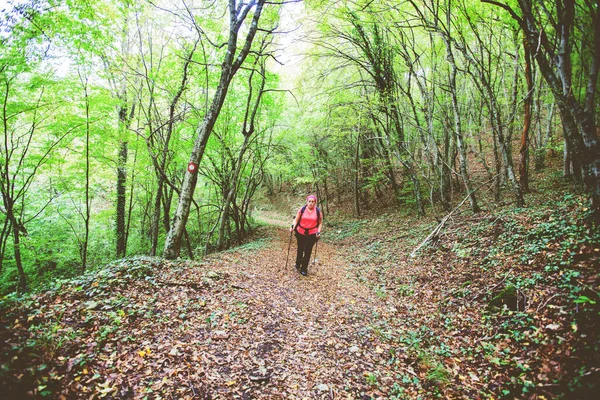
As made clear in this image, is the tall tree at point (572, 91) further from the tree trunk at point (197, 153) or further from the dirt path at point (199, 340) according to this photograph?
the tree trunk at point (197, 153)

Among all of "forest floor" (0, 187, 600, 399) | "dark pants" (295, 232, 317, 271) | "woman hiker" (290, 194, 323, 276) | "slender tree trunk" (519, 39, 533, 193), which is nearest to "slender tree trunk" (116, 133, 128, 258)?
"forest floor" (0, 187, 600, 399)

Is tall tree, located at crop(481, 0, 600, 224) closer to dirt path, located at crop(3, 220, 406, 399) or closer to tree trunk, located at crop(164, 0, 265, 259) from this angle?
dirt path, located at crop(3, 220, 406, 399)

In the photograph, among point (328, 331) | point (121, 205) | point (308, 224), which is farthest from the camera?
point (121, 205)

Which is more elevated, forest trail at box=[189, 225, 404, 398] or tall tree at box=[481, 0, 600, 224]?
tall tree at box=[481, 0, 600, 224]

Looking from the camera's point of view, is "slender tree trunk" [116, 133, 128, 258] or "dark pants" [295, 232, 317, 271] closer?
"dark pants" [295, 232, 317, 271]

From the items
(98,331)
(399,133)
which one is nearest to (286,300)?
(98,331)

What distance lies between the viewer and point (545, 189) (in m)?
9.70

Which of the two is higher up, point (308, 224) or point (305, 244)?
point (308, 224)

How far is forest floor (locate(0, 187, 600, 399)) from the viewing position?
278 cm

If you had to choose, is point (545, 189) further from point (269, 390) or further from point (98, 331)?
point (98, 331)

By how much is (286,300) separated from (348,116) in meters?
10.5

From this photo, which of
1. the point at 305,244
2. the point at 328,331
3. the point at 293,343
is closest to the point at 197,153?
the point at 305,244

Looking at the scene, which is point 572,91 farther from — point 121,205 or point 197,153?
point 121,205

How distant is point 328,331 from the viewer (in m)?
4.50
